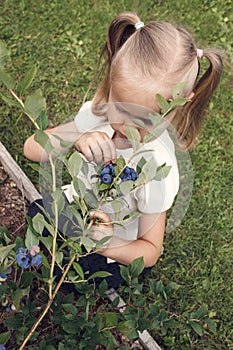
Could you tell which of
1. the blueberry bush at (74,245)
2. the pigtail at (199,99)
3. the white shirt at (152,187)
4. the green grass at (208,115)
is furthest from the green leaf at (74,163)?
the green grass at (208,115)

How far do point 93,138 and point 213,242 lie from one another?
48.7 inches

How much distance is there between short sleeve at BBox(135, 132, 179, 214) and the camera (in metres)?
1.60

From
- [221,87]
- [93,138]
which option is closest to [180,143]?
[93,138]

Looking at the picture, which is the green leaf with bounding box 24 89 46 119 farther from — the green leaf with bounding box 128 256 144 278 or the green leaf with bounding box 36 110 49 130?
the green leaf with bounding box 128 256 144 278

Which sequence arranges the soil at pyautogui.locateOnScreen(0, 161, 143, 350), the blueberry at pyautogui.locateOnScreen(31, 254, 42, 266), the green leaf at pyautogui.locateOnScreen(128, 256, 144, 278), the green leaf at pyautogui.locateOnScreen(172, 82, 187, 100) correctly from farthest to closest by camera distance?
the soil at pyautogui.locateOnScreen(0, 161, 143, 350) < the green leaf at pyautogui.locateOnScreen(128, 256, 144, 278) < the blueberry at pyautogui.locateOnScreen(31, 254, 42, 266) < the green leaf at pyautogui.locateOnScreen(172, 82, 187, 100)

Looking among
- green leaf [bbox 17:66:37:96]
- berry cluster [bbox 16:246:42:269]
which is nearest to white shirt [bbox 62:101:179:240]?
berry cluster [bbox 16:246:42:269]

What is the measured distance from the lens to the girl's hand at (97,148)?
1.34m

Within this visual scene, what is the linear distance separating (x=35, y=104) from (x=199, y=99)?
3.29 ft

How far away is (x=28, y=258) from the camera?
1128 mm

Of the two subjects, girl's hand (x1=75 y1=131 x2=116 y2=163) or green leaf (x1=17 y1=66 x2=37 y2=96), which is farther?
girl's hand (x1=75 y1=131 x2=116 y2=163)

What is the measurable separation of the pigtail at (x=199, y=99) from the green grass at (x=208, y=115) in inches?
24.7

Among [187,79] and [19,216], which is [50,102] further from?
[187,79]

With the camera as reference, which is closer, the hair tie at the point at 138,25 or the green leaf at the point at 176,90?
the green leaf at the point at 176,90

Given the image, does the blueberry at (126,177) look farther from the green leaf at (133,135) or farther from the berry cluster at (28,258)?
the berry cluster at (28,258)
